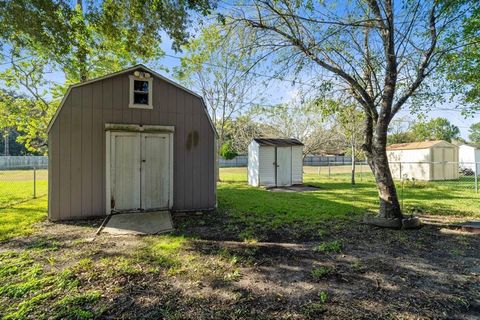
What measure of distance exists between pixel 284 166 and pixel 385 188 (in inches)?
298

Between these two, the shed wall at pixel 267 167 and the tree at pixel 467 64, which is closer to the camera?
the tree at pixel 467 64

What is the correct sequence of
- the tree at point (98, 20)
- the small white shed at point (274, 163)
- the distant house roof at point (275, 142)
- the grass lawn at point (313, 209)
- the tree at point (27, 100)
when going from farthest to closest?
the small white shed at point (274, 163), the distant house roof at point (275, 142), the tree at point (27, 100), the grass lawn at point (313, 209), the tree at point (98, 20)

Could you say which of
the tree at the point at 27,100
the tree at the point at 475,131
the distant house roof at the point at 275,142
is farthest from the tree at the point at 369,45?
the tree at the point at 475,131

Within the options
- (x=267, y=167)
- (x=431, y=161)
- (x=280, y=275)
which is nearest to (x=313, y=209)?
(x=280, y=275)

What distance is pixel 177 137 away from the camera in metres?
6.68

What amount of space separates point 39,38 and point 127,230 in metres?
4.67

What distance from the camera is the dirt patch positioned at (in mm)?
2414

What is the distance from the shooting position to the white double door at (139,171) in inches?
242

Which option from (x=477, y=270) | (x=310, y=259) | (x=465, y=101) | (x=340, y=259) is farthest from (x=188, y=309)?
(x=465, y=101)

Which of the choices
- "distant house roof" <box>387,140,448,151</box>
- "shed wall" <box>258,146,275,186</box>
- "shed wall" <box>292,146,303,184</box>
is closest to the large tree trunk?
"shed wall" <box>258,146,275,186</box>

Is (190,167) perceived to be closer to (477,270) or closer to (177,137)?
(177,137)

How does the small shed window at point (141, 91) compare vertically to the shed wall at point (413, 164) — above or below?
above

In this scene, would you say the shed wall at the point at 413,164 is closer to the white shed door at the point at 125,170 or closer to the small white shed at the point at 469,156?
the small white shed at the point at 469,156

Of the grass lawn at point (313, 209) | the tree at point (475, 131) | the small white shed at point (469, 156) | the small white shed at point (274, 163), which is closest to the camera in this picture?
the grass lawn at point (313, 209)
